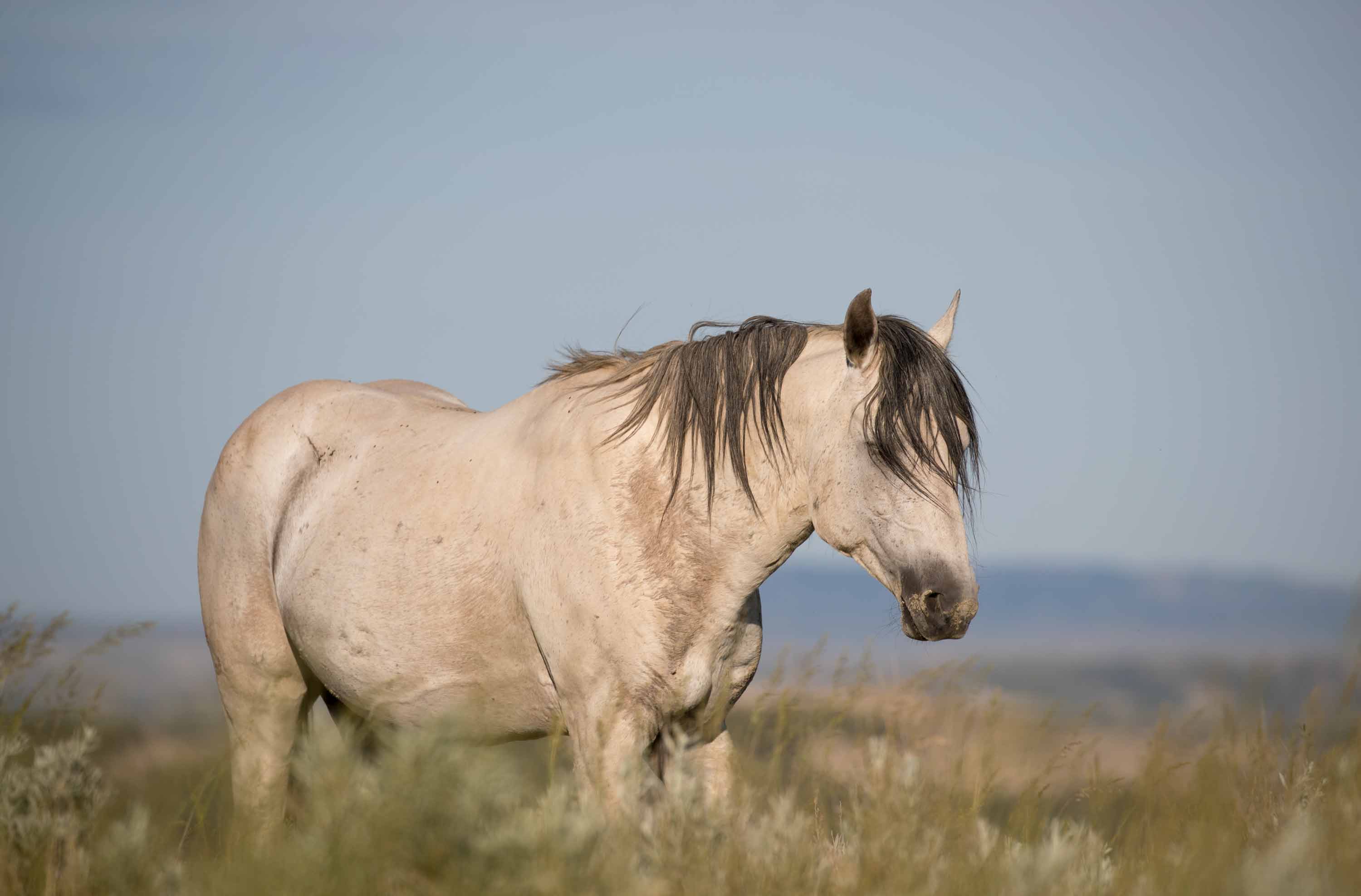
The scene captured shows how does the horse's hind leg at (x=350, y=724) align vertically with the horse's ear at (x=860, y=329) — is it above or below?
below

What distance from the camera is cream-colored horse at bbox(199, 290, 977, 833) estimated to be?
3525mm

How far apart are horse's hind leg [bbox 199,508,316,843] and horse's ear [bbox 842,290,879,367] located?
3071 mm

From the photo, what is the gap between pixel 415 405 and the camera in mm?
5191

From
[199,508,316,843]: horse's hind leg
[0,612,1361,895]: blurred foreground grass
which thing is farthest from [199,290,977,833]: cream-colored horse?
[0,612,1361,895]: blurred foreground grass

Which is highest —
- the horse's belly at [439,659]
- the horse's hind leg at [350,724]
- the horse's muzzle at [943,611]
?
the horse's muzzle at [943,611]

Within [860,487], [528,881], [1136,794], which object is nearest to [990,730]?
[1136,794]

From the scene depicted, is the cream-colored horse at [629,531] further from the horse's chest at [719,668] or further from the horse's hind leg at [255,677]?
the horse's hind leg at [255,677]

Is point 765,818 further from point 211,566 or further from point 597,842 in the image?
point 211,566

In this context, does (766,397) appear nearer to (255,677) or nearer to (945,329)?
(945,329)

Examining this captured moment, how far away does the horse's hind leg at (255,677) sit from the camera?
199 inches

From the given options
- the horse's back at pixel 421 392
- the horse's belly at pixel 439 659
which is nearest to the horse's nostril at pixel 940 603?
the horse's belly at pixel 439 659

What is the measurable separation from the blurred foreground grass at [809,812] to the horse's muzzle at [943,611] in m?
0.36

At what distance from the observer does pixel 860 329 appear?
11.8 feet

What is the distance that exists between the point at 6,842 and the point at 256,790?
1.57 metres
